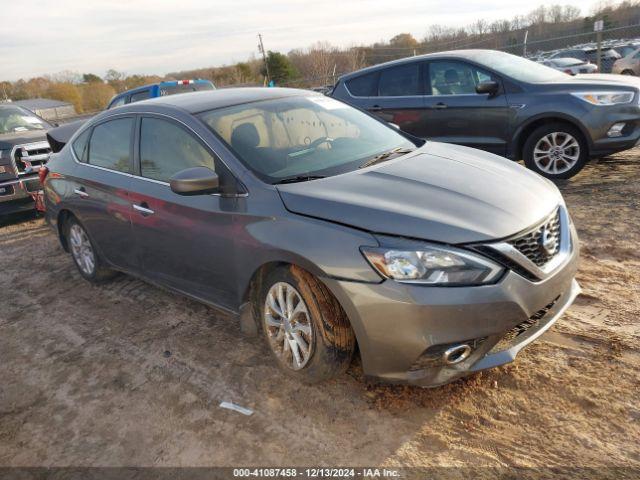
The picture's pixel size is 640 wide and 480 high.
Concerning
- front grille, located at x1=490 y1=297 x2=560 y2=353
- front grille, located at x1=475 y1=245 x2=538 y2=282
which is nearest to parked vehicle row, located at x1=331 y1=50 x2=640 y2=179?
front grille, located at x1=490 y1=297 x2=560 y2=353

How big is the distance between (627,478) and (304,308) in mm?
1641

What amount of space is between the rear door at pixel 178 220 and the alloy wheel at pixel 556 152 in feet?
15.1

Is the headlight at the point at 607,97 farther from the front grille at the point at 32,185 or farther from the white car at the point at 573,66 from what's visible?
the white car at the point at 573,66

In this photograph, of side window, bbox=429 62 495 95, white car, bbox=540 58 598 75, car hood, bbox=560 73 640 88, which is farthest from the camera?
white car, bbox=540 58 598 75

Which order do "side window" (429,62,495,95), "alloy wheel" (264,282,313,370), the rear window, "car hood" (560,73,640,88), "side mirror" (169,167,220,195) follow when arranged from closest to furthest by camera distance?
"alloy wheel" (264,282,313,370) < "side mirror" (169,167,220,195) < "car hood" (560,73,640,88) < "side window" (429,62,495,95) < the rear window

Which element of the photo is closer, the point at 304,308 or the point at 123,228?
the point at 304,308

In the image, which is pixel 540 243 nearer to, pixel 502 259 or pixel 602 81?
pixel 502 259

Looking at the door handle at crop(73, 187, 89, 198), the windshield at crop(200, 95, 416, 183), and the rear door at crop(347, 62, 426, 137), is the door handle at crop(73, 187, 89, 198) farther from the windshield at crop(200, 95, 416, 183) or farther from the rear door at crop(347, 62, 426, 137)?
the rear door at crop(347, 62, 426, 137)

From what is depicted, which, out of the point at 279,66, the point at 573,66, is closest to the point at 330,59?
the point at 279,66

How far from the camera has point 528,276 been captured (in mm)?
2574

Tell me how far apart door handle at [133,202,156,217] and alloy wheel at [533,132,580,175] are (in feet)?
15.6

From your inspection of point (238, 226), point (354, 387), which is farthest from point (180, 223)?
point (354, 387)

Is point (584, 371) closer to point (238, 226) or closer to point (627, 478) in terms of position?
point (627, 478)

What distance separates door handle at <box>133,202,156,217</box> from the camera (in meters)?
3.72
